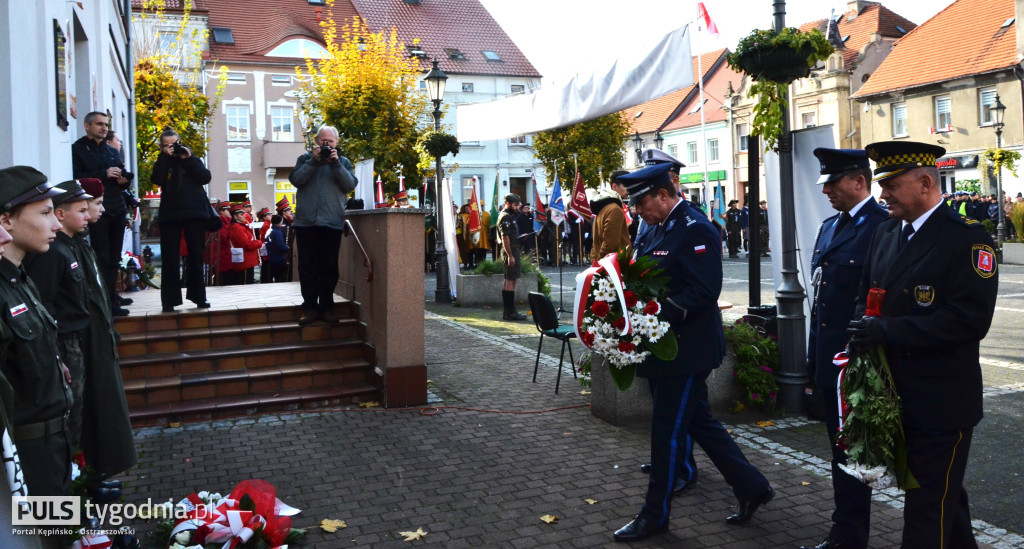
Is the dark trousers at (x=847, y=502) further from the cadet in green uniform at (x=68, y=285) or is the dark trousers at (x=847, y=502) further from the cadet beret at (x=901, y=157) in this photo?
the cadet in green uniform at (x=68, y=285)

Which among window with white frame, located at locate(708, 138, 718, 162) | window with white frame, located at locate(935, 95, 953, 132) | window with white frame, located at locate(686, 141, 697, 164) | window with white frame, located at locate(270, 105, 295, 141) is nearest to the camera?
window with white frame, located at locate(935, 95, 953, 132)

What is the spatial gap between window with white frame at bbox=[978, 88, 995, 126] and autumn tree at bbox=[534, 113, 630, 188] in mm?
15941

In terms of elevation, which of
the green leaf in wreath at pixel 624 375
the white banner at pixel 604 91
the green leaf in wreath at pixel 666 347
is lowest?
the green leaf in wreath at pixel 624 375

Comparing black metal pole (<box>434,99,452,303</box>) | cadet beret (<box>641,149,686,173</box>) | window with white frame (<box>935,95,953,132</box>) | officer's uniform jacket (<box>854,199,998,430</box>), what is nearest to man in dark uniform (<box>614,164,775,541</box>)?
cadet beret (<box>641,149,686,173</box>)

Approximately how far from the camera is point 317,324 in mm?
9180

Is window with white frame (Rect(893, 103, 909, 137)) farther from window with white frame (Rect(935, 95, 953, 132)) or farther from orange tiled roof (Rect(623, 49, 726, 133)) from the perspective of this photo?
orange tiled roof (Rect(623, 49, 726, 133))

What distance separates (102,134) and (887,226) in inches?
287

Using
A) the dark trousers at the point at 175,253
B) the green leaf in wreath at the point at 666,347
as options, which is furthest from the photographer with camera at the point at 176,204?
the green leaf in wreath at the point at 666,347

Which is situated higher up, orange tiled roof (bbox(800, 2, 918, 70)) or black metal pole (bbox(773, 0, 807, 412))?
orange tiled roof (bbox(800, 2, 918, 70))

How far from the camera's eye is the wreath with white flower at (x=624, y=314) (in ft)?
15.6

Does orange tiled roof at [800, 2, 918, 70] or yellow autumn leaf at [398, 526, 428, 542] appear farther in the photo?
orange tiled roof at [800, 2, 918, 70]

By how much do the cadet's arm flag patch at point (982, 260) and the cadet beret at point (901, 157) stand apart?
0.42 metres

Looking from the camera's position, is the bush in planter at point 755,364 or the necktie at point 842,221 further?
the bush in planter at point 755,364

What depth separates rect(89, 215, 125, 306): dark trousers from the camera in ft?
28.2
